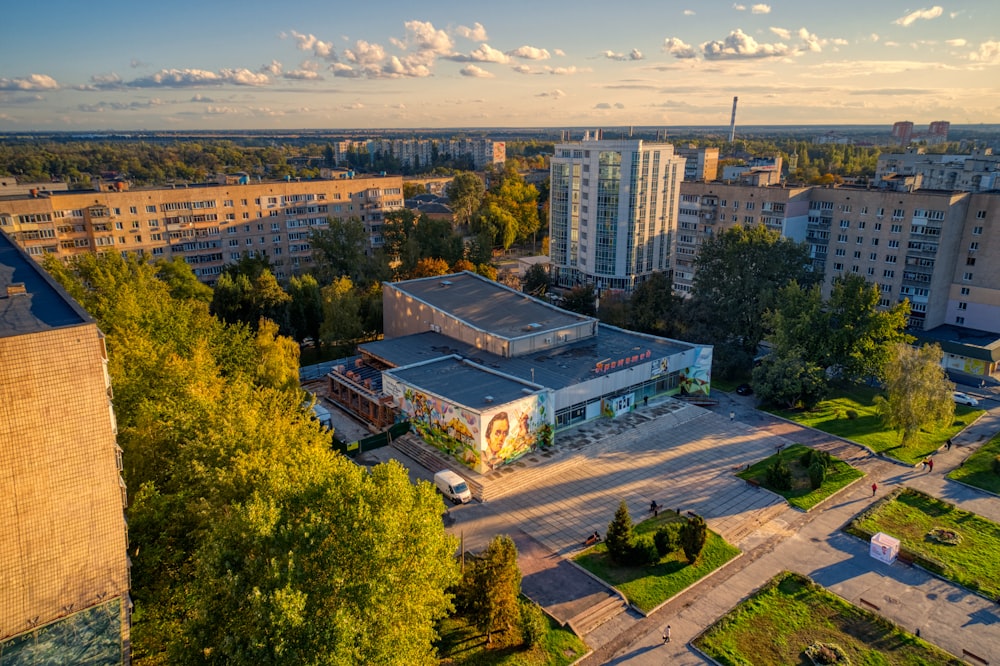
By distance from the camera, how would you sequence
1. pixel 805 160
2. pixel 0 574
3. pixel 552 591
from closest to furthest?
pixel 0 574, pixel 552 591, pixel 805 160

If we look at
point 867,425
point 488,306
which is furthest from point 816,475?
point 488,306

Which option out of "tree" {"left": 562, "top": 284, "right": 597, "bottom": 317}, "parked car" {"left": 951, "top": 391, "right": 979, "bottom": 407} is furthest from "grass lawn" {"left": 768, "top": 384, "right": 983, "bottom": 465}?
"tree" {"left": 562, "top": 284, "right": 597, "bottom": 317}

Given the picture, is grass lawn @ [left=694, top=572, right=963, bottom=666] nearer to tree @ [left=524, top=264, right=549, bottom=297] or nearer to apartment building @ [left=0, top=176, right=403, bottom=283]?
tree @ [left=524, top=264, right=549, bottom=297]

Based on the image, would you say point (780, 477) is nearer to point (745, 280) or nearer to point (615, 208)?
point (745, 280)

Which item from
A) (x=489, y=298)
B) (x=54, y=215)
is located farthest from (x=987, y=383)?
(x=54, y=215)

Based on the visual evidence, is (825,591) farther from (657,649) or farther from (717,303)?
(717,303)

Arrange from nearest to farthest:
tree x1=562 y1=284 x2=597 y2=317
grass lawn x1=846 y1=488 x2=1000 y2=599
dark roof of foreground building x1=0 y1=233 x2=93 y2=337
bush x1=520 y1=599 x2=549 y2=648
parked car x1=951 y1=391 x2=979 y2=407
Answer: dark roof of foreground building x1=0 y1=233 x2=93 y2=337 < bush x1=520 y1=599 x2=549 y2=648 < grass lawn x1=846 y1=488 x2=1000 y2=599 < parked car x1=951 y1=391 x2=979 y2=407 < tree x1=562 y1=284 x2=597 y2=317
